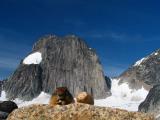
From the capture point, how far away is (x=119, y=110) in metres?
13.9

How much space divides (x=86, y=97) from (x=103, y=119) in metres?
2.89

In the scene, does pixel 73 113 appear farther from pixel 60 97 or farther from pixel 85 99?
pixel 85 99

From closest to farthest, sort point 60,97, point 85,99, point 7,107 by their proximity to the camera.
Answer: point 60,97, point 85,99, point 7,107

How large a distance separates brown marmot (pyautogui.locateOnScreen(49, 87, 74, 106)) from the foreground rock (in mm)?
475

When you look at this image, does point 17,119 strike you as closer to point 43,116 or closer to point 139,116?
point 43,116

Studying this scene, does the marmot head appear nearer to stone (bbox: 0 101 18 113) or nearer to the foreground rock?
the foreground rock

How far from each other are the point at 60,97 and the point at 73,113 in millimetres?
1225

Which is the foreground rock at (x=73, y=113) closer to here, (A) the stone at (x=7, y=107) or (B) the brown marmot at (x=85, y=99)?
(B) the brown marmot at (x=85, y=99)

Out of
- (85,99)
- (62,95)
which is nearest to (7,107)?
(85,99)

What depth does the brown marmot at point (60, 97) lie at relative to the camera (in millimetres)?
14828

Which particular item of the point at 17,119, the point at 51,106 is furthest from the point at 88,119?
the point at 17,119

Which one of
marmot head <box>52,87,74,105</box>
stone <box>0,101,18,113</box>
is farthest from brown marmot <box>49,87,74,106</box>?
stone <box>0,101,18,113</box>

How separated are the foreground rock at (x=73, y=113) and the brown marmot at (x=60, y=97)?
475 millimetres

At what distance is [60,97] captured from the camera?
1508cm
